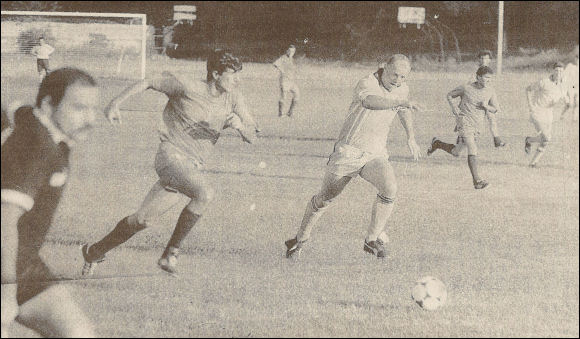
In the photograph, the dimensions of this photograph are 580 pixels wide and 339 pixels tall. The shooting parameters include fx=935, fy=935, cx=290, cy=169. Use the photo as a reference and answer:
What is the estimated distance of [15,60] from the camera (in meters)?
30.1

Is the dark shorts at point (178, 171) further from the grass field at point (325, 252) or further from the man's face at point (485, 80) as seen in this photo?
the man's face at point (485, 80)

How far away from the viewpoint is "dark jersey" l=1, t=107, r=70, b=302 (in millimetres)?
3955

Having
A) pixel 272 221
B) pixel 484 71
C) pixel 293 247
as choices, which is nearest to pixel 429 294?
pixel 293 247

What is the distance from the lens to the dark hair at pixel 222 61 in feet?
21.1

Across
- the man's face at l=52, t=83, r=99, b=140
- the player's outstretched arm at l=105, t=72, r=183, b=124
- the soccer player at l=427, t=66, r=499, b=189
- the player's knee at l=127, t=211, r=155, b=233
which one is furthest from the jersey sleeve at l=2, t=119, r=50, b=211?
the soccer player at l=427, t=66, r=499, b=189

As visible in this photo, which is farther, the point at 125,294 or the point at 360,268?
the point at 360,268

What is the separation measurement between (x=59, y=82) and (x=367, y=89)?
10.8ft

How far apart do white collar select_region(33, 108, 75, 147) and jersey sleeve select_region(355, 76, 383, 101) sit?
131 inches

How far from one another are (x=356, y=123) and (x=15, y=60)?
80.3 ft

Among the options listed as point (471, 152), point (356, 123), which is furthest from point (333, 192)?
point (471, 152)

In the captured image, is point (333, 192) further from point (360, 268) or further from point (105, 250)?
point (105, 250)

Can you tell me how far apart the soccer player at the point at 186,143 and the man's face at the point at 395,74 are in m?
1.33

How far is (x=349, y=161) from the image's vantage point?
7.60 metres

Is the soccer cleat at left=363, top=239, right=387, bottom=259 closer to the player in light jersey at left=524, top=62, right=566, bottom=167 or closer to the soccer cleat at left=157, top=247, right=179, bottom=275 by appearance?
the soccer cleat at left=157, top=247, right=179, bottom=275
